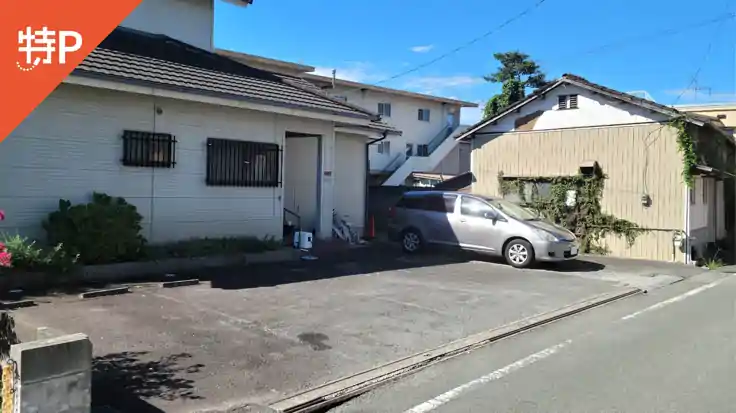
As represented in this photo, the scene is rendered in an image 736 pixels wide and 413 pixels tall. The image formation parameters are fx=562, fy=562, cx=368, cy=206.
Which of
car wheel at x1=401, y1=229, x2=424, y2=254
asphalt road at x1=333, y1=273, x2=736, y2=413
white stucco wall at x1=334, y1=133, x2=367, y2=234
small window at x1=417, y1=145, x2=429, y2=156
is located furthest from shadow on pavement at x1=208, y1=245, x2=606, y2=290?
small window at x1=417, y1=145, x2=429, y2=156

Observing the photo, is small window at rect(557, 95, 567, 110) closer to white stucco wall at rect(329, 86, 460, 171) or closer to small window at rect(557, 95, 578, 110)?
small window at rect(557, 95, 578, 110)

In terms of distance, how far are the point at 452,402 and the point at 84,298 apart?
5.35m

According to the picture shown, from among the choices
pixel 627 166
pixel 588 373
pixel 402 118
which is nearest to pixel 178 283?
pixel 588 373

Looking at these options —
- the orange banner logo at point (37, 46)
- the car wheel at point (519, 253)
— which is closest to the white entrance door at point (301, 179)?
the car wheel at point (519, 253)

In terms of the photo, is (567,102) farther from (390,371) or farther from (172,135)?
(390,371)

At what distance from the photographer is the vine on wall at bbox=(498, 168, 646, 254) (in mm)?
15836

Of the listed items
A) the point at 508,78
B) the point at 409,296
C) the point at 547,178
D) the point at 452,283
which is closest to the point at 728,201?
the point at 547,178

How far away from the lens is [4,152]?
341 inches

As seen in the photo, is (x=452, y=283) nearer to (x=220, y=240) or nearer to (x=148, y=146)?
(x=220, y=240)

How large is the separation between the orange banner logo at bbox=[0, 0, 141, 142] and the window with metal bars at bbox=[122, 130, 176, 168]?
4.85 ft

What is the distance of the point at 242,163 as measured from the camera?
11.9m

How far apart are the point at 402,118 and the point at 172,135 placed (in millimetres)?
26903

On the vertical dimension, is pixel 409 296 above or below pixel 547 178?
below

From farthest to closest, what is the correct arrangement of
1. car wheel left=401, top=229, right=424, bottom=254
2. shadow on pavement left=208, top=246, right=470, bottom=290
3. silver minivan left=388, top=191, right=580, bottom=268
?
car wheel left=401, top=229, right=424, bottom=254
silver minivan left=388, top=191, right=580, bottom=268
shadow on pavement left=208, top=246, right=470, bottom=290
